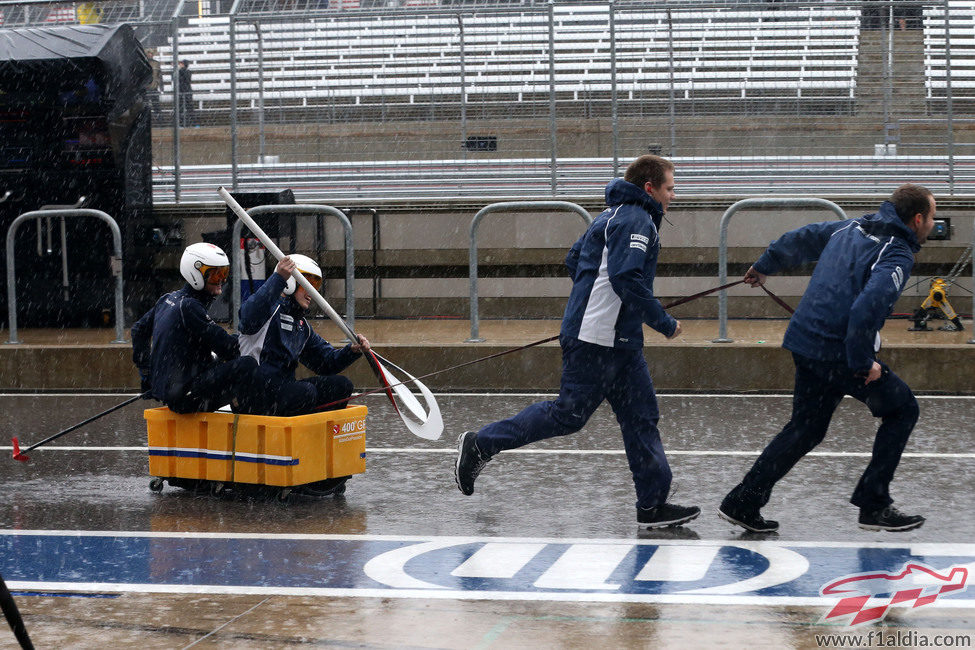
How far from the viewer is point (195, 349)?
7.75 meters

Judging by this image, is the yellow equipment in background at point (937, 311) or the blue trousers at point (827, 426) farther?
the yellow equipment in background at point (937, 311)

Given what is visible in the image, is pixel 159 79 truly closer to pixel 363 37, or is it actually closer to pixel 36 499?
pixel 363 37

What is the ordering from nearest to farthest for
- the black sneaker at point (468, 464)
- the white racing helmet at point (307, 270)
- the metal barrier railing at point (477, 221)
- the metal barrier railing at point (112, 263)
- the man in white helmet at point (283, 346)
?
the black sneaker at point (468, 464) → the man in white helmet at point (283, 346) → the white racing helmet at point (307, 270) → the metal barrier railing at point (477, 221) → the metal barrier railing at point (112, 263)

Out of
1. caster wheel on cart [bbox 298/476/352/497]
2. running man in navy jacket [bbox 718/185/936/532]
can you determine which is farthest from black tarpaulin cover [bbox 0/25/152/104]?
running man in navy jacket [bbox 718/185/936/532]

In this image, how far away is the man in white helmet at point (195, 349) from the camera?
7609 millimetres

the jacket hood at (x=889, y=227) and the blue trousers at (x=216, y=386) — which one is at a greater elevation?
the jacket hood at (x=889, y=227)

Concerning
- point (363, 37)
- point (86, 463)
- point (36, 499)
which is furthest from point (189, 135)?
point (36, 499)

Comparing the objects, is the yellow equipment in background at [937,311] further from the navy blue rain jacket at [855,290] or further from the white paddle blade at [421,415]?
the navy blue rain jacket at [855,290]

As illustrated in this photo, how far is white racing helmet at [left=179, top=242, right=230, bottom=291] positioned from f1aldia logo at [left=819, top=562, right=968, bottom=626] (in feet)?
12.7

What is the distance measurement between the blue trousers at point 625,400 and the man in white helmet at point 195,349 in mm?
1923

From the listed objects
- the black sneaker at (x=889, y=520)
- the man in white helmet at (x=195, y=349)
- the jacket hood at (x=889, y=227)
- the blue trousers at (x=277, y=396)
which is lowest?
the black sneaker at (x=889, y=520)

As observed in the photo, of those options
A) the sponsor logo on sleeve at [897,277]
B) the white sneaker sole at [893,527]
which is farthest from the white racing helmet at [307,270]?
the white sneaker sole at [893,527]

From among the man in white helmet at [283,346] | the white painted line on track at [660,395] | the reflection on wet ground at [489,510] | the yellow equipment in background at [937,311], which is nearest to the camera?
the reflection on wet ground at [489,510]

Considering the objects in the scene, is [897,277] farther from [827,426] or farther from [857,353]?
[827,426]
